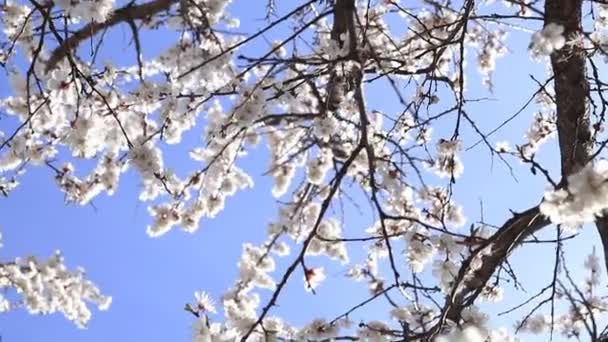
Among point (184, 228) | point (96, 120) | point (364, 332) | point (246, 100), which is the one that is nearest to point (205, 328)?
point (364, 332)

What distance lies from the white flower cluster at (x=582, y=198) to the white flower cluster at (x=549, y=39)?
107 cm

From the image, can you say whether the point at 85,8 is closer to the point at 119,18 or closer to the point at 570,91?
the point at 119,18

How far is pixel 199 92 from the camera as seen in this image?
404 centimetres

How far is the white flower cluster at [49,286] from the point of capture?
224 inches

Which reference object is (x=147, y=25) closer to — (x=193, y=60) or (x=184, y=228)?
(x=193, y=60)

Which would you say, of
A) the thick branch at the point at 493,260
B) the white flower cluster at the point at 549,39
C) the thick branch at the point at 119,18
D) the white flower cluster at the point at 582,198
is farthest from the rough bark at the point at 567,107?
the thick branch at the point at 119,18

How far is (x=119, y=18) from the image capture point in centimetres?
399

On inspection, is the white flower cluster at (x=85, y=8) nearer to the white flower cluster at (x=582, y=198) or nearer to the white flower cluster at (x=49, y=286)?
the white flower cluster at (x=582, y=198)

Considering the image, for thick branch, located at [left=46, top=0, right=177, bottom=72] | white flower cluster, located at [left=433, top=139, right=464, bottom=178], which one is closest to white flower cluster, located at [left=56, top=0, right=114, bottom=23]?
thick branch, located at [left=46, top=0, right=177, bottom=72]

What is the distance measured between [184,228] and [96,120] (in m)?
1.18

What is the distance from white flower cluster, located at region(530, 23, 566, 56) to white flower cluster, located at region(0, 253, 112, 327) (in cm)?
443

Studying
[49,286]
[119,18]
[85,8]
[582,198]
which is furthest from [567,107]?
[49,286]

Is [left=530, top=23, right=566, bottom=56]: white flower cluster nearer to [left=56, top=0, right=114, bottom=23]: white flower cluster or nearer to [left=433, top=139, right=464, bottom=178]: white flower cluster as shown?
[left=433, top=139, right=464, bottom=178]: white flower cluster

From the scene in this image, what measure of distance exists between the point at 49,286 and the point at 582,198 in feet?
16.8
